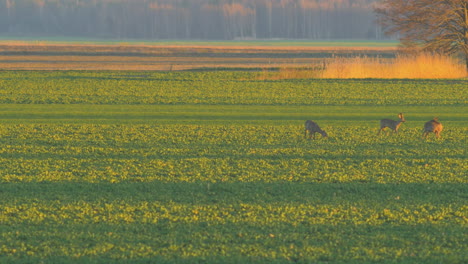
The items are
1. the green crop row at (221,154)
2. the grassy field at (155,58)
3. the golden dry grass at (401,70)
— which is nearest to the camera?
the green crop row at (221,154)

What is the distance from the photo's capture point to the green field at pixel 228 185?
29.7 ft

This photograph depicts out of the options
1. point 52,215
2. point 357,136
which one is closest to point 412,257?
point 52,215

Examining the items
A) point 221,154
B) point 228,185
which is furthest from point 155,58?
point 228,185

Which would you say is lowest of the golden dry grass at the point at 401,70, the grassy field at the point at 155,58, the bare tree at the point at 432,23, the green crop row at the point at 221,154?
the grassy field at the point at 155,58

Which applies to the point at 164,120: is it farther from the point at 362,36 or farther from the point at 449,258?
the point at 362,36

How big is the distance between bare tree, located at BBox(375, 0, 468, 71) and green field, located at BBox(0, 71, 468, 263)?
60.8ft

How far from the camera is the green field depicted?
9039 millimetres

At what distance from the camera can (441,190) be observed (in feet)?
40.5

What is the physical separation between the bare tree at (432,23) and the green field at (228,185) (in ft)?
60.8

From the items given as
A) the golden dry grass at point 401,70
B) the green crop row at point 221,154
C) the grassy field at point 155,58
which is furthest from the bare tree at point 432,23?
the green crop row at point 221,154

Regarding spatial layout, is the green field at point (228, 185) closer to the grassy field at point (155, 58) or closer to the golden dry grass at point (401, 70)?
the golden dry grass at point (401, 70)

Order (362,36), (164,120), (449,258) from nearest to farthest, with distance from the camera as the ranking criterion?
(449,258)
(164,120)
(362,36)

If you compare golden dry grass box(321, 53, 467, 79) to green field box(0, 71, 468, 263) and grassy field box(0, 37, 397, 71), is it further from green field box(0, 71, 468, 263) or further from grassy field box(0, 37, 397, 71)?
green field box(0, 71, 468, 263)

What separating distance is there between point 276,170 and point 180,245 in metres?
5.31
